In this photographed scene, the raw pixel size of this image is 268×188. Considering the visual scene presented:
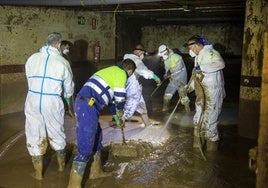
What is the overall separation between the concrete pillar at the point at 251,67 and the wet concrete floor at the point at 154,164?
0.42 meters

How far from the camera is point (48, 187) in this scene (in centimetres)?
476

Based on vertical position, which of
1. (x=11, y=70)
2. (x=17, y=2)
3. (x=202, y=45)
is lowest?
(x=11, y=70)

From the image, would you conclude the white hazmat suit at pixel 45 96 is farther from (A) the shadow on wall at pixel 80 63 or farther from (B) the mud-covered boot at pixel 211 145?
(A) the shadow on wall at pixel 80 63

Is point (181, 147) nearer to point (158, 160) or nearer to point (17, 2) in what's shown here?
point (158, 160)

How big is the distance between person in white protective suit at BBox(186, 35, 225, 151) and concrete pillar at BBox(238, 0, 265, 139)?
122 centimetres

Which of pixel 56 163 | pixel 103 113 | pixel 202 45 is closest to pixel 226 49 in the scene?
pixel 103 113

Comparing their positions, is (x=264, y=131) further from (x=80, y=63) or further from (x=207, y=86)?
(x=80, y=63)

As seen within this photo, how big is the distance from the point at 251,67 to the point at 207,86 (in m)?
1.56

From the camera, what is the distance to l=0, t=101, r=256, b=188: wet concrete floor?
16.1ft

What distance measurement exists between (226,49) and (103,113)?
749cm

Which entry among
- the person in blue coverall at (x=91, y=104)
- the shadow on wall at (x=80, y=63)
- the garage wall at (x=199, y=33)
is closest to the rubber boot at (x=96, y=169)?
the person in blue coverall at (x=91, y=104)

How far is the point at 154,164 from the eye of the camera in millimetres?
5621

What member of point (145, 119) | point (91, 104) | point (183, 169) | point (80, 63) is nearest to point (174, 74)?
point (145, 119)

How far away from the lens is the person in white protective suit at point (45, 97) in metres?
4.73
